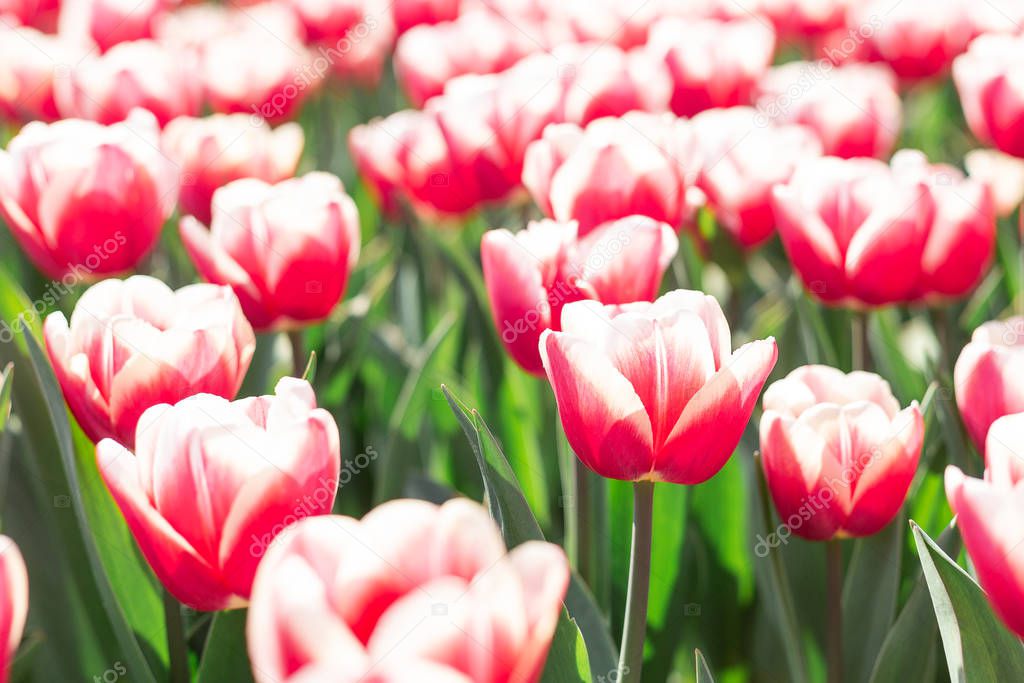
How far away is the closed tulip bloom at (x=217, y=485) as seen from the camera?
0.76 m

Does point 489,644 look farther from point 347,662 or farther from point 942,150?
point 942,150

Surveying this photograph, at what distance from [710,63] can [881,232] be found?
808 mm

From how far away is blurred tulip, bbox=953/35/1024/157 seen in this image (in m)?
1.65

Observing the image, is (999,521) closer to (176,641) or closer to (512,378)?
(176,641)

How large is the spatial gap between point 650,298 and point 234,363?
0.40 metres

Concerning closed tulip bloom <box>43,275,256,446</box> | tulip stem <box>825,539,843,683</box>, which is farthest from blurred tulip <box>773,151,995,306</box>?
closed tulip bloom <box>43,275,256,446</box>

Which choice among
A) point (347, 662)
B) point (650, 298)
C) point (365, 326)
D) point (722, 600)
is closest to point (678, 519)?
point (722, 600)

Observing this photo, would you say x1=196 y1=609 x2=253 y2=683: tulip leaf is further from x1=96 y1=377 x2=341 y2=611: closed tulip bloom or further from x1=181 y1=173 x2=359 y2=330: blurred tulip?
x1=181 y1=173 x2=359 y2=330: blurred tulip

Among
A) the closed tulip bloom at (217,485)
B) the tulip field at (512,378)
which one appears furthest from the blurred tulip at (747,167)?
the closed tulip bloom at (217,485)

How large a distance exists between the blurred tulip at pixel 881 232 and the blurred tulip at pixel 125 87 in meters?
1.12

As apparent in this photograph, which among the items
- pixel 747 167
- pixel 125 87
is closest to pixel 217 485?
pixel 747 167

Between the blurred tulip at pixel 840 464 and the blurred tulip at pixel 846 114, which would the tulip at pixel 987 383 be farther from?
the blurred tulip at pixel 846 114

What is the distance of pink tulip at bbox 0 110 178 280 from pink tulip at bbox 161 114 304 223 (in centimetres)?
25

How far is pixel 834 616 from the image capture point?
1.05 meters
